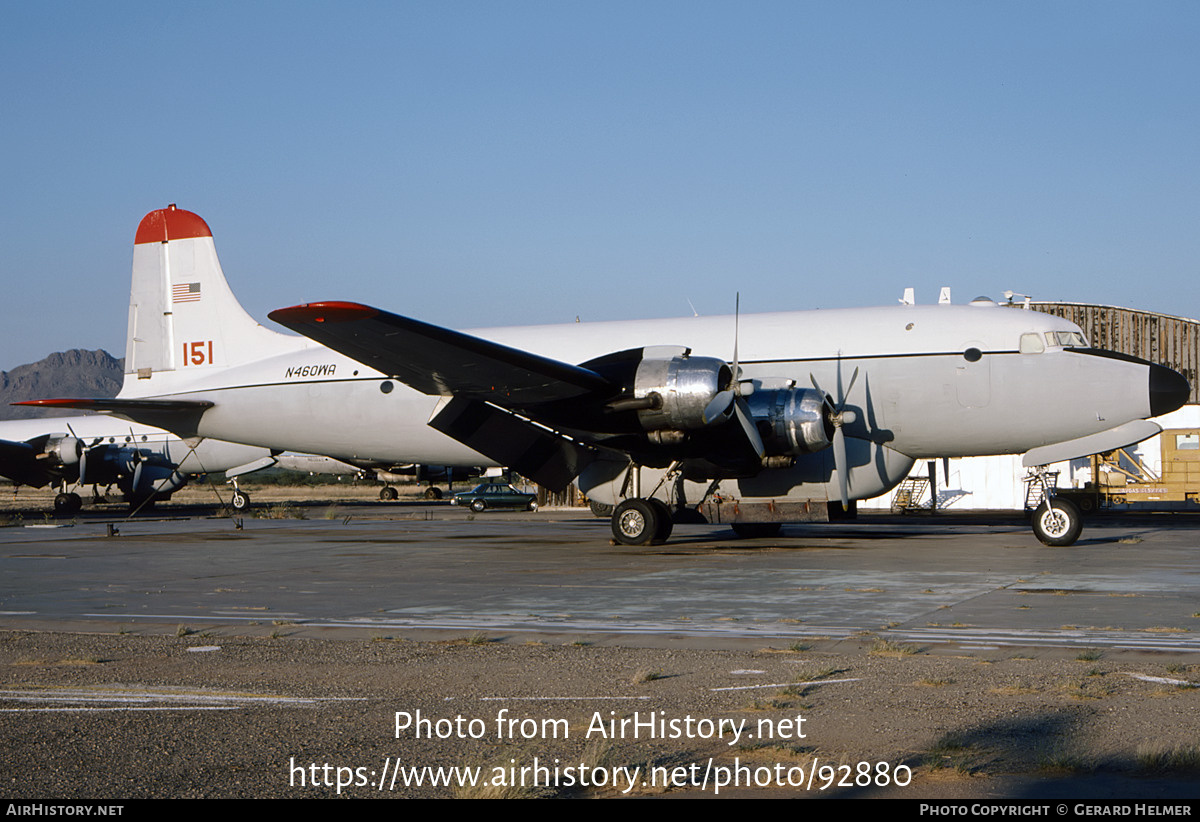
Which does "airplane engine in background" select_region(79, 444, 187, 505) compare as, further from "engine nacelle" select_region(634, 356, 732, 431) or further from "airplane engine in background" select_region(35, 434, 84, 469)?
"engine nacelle" select_region(634, 356, 732, 431)

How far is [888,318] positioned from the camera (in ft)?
61.1

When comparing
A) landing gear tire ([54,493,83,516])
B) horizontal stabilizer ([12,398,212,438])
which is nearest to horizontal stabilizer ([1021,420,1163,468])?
horizontal stabilizer ([12,398,212,438])

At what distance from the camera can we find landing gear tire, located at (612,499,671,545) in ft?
59.3

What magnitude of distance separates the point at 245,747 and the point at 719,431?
12.7 metres

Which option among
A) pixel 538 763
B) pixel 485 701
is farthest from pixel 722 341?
pixel 538 763

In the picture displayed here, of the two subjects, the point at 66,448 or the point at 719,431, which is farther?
the point at 66,448

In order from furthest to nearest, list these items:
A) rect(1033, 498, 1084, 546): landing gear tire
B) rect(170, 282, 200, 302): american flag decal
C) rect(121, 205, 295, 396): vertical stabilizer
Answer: rect(170, 282, 200, 302): american flag decal → rect(121, 205, 295, 396): vertical stabilizer → rect(1033, 498, 1084, 546): landing gear tire

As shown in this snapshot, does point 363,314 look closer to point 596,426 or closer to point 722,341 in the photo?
point 596,426

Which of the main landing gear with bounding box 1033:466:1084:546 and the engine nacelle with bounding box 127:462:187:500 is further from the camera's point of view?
the engine nacelle with bounding box 127:462:187:500

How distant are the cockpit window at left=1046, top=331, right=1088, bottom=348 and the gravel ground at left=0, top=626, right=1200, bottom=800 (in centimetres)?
1123

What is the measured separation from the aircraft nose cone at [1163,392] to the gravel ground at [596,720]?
1084 centimetres

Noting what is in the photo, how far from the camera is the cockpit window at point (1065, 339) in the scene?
57.8 feet

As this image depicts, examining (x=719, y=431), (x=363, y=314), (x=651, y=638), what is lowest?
(x=651, y=638)

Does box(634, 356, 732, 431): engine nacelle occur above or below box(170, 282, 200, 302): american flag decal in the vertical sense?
below
